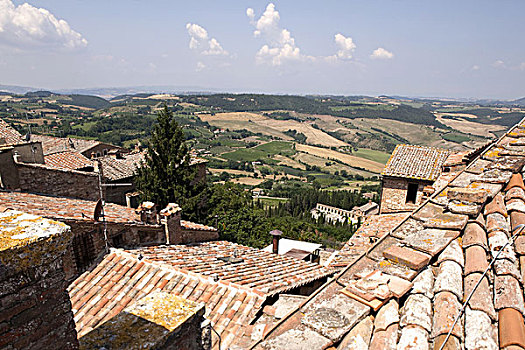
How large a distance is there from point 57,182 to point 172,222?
4.30 meters

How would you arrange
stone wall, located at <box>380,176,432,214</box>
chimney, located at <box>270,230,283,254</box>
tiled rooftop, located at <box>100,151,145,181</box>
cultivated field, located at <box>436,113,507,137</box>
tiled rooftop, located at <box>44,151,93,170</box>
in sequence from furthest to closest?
cultivated field, located at <box>436,113,507,137</box>, tiled rooftop, located at <box>100,151,145,181</box>, tiled rooftop, located at <box>44,151,93,170</box>, chimney, located at <box>270,230,283,254</box>, stone wall, located at <box>380,176,432,214</box>

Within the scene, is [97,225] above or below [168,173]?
above

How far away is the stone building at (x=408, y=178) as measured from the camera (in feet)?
42.1

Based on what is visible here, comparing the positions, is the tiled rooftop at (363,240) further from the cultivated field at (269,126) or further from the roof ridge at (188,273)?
the cultivated field at (269,126)

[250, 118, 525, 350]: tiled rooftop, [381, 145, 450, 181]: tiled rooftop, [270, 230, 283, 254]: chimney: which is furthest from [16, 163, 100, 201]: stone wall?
[381, 145, 450, 181]: tiled rooftop

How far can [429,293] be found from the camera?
8.34ft

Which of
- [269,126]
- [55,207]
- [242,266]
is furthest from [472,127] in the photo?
[55,207]

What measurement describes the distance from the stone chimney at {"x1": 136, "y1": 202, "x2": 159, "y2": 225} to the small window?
1028 centimetres

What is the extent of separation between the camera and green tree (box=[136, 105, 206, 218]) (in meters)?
19.0

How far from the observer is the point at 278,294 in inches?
281

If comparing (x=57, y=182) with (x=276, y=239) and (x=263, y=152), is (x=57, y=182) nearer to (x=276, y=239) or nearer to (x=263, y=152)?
(x=276, y=239)

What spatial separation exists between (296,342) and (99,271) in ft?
23.4

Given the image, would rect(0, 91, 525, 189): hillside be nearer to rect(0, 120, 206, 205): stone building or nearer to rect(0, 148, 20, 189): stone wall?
rect(0, 120, 206, 205): stone building

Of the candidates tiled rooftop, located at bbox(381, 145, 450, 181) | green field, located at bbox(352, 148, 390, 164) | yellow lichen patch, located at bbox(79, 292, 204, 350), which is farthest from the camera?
green field, located at bbox(352, 148, 390, 164)
